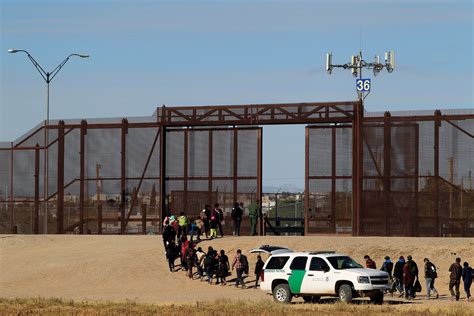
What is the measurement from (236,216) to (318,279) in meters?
15.2

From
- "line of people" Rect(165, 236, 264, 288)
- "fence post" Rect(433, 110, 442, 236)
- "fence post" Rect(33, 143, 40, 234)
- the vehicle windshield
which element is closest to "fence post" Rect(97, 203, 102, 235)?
"fence post" Rect(33, 143, 40, 234)

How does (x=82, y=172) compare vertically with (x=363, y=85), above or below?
below

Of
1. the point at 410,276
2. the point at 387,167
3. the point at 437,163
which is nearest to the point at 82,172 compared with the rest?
the point at 387,167

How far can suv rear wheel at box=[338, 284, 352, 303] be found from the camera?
33.8 metres

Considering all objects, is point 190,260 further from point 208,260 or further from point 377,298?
point 377,298

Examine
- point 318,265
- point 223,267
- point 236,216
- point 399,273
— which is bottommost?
point 223,267

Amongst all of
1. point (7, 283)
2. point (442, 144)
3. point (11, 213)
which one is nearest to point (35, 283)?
point (7, 283)

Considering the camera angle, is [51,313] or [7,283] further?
[7,283]

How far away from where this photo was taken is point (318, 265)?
Result: 34.6 m

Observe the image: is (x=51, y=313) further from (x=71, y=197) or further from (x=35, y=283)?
(x=71, y=197)

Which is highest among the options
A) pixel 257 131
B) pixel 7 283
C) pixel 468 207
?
pixel 257 131

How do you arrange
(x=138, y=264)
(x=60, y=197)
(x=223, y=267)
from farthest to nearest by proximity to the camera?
(x=60, y=197)
(x=138, y=264)
(x=223, y=267)

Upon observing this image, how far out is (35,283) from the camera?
146ft

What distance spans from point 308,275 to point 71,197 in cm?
2356
